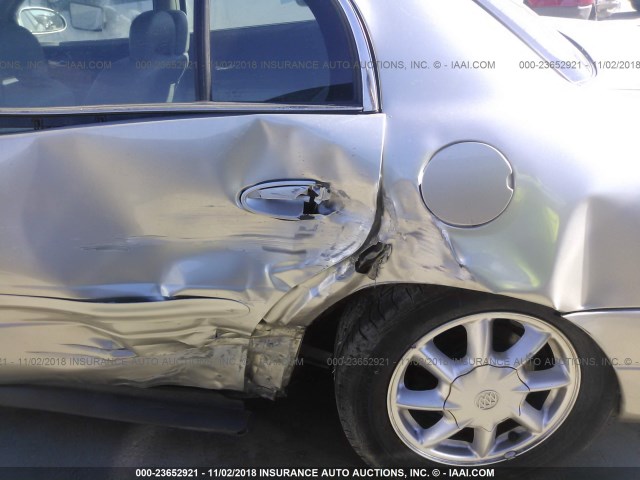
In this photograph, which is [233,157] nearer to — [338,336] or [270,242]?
[270,242]

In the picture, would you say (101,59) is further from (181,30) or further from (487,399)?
(487,399)

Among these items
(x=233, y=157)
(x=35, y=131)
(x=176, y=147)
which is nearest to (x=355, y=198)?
(x=233, y=157)

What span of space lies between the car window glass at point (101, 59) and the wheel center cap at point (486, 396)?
1222 mm

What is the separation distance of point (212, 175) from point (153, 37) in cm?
54

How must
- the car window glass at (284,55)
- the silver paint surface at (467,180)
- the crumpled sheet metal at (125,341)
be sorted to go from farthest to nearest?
the crumpled sheet metal at (125,341) → the car window glass at (284,55) → the silver paint surface at (467,180)

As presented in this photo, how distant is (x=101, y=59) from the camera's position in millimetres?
1780

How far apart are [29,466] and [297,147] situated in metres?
1.56

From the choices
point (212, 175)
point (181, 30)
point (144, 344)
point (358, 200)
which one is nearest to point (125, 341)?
point (144, 344)

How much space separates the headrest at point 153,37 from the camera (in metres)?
1.75

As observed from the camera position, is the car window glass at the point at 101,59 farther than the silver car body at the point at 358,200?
Yes

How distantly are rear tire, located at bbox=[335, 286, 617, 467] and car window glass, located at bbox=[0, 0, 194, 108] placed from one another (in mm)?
902

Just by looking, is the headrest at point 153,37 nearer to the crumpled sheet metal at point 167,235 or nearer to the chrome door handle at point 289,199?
the crumpled sheet metal at point 167,235

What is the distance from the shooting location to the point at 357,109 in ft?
5.18

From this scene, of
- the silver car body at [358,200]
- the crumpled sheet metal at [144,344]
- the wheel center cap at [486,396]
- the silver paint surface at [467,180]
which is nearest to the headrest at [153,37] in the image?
the silver car body at [358,200]
